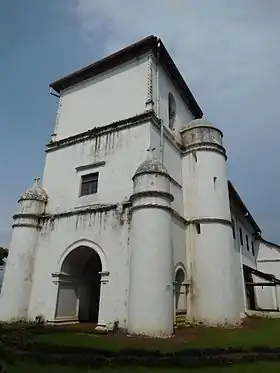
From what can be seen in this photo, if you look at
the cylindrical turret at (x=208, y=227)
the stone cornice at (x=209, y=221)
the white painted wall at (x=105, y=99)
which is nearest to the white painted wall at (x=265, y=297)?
the cylindrical turret at (x=208, y=227)

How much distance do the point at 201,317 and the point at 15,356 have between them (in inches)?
329

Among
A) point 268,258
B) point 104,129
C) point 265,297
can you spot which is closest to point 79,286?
point 104,129

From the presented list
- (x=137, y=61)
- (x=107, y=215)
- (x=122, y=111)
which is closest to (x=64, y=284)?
(x=107, y=215)

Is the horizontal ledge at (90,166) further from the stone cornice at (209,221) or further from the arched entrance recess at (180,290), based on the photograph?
the arched entrance recess at (180,290)

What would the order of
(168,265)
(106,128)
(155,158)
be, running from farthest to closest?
(106,128), (155,158), (168,265)

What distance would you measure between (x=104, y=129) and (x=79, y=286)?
7.55m

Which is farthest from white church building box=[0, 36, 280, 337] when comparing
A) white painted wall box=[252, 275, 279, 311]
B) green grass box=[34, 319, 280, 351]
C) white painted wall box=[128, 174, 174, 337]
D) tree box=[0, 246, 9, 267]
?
white painted wall box=[252, 275, 279, 311]

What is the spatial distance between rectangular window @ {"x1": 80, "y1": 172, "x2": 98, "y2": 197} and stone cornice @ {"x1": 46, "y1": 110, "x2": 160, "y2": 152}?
2.05 meters

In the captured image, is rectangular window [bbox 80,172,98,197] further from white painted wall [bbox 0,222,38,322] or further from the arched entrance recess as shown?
the arched entrance recess

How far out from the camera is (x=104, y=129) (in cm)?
1565

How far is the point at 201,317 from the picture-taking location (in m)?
13.3

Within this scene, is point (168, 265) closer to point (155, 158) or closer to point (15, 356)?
point (155, 158)

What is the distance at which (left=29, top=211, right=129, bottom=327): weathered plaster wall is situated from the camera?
39.6 ft

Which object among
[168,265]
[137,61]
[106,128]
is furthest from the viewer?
[137,61]
